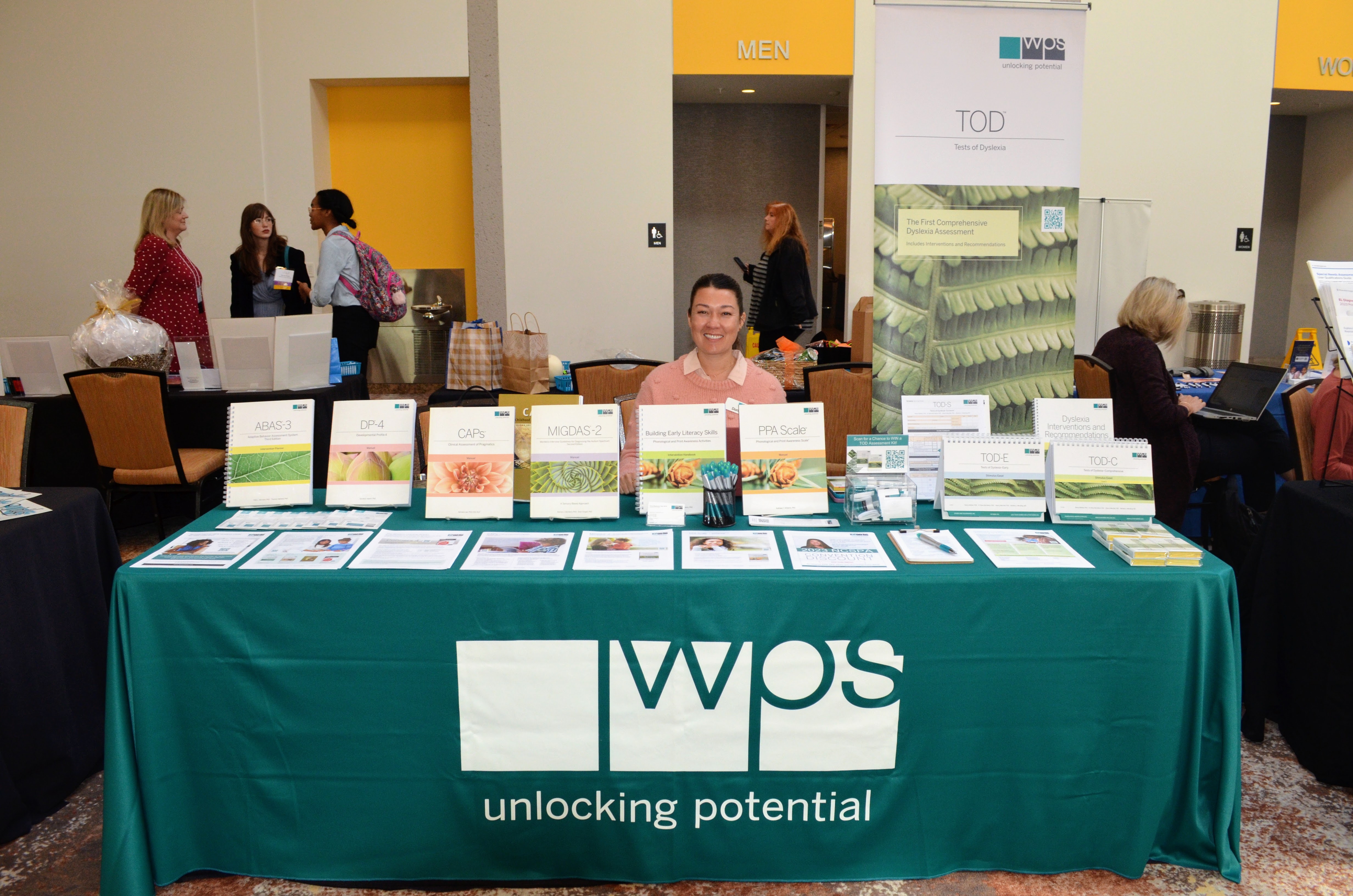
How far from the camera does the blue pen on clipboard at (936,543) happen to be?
2006 millimetres

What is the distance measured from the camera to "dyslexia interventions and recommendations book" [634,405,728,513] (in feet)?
7.24

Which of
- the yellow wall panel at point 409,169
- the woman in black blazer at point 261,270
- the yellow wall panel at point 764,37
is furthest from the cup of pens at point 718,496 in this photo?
the yellow wall panel at point 409,169

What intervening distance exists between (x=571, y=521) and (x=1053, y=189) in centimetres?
167

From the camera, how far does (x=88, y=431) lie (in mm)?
4242

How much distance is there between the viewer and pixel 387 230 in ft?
24.2

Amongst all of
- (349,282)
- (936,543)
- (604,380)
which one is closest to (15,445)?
(604,380)

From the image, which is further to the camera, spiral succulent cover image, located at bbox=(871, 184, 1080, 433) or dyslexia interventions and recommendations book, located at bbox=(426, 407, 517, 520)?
spiral succulent cover image, located at bbox=(871, 184, 1080, 433)

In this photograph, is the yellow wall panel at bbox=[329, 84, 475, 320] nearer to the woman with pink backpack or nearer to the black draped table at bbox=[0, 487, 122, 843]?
the woman with pink backpack

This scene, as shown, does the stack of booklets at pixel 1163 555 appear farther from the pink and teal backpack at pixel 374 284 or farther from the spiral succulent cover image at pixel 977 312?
the pink and teal backpack at pixel 374 284

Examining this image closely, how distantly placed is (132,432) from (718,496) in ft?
10.3

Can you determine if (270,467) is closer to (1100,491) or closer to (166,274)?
(1100,491)

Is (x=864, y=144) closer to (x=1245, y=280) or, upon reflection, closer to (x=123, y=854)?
(x=1245, y=280)

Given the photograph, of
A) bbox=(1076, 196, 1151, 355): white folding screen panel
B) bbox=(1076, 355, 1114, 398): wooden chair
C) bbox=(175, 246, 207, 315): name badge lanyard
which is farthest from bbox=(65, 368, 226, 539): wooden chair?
bbox=(1076, 196, 1151, 355): white folding screen panel

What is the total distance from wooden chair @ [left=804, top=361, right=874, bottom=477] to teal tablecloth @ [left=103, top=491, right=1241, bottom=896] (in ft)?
6.59
